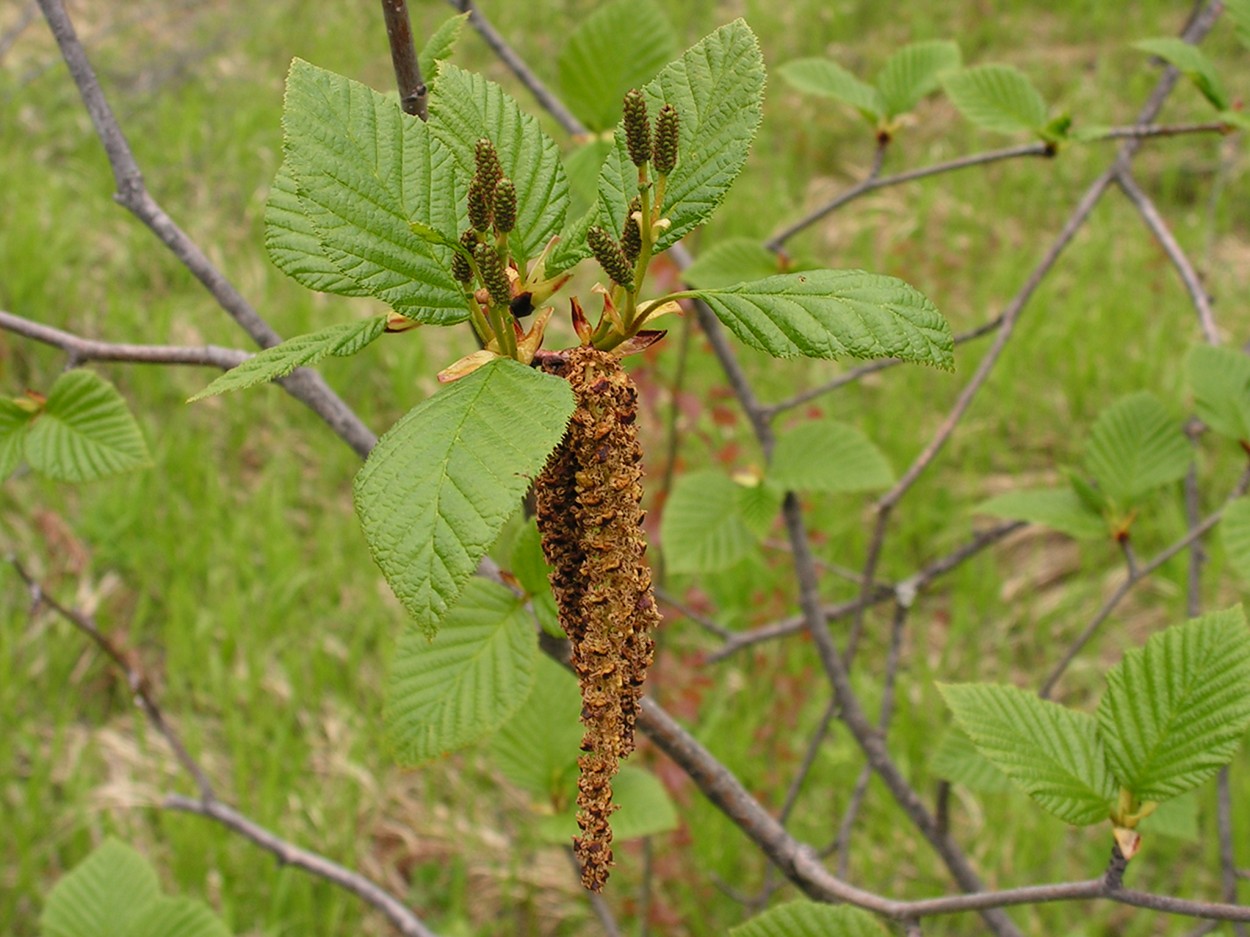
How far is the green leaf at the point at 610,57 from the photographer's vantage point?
4.78 ft

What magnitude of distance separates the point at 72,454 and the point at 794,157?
3942 millimetres

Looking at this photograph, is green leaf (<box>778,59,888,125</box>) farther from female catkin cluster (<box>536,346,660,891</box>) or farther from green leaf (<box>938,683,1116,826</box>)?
female catkin cluster (<box>536,346,660,891</box>)

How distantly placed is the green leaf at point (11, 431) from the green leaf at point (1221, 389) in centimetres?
135

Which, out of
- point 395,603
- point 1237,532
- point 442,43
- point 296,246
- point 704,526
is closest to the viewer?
point 296,246

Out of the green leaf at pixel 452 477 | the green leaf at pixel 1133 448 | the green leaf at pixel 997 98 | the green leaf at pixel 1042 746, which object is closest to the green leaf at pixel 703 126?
the green leaf at pixel 452 477

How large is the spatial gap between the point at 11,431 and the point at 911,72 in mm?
1230

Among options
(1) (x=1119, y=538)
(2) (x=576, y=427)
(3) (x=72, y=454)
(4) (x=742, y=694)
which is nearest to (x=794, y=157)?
(4) (x=742, y=694)

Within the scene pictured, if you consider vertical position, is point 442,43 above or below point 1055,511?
above

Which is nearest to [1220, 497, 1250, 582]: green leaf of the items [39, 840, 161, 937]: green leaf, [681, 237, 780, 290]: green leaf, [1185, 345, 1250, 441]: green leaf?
[1185, 345, 1250, 441]: green leaf

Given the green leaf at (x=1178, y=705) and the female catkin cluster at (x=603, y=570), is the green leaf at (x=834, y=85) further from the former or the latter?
the female catkin cluster at (x=603, y=570)

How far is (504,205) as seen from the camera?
64 cm

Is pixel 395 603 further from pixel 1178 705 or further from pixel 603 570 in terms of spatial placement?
pixel 603 570

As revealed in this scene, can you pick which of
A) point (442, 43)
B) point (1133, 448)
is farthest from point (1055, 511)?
point (442, 43)

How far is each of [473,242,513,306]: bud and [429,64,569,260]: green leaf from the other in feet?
0.29
